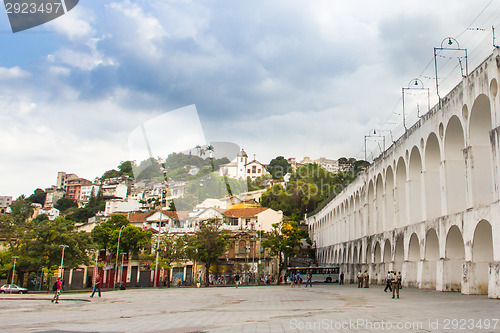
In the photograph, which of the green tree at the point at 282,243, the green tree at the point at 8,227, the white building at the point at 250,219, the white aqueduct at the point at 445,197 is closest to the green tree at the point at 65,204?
→ the white building at the point at 250,219

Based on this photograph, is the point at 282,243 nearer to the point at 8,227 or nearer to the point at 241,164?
the point at 8,227

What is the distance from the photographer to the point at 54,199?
524 ft

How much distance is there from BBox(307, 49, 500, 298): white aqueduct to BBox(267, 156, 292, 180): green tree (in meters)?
107

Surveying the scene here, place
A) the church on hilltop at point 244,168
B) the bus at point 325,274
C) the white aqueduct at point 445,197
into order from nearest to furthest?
the white aqueduct at point 445,197, the bus at point 325,274, the church on hilltop at point 244,168

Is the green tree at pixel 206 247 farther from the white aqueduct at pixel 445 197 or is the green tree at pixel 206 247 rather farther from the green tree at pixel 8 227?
the green tree at pixel 8 227

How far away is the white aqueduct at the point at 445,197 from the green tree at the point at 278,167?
107m

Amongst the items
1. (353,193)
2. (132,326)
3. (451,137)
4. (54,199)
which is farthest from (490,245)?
(54,199)

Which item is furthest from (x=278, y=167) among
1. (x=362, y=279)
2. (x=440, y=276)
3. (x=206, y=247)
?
(x=440, y=276)

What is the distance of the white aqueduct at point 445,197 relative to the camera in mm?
20906

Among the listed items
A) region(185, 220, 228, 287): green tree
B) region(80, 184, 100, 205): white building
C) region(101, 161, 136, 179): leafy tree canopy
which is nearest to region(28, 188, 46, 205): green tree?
region(80, 184, 100, 205): white building

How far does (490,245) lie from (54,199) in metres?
162

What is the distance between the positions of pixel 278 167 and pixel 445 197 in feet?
440

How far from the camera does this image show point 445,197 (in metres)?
26.2

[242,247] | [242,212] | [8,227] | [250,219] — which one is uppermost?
[242,212]
